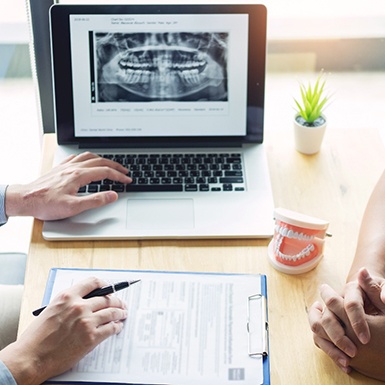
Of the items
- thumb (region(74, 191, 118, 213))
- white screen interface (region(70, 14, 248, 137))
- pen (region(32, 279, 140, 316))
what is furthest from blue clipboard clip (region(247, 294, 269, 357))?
white screen interface (region(70, 14, 248, 137))

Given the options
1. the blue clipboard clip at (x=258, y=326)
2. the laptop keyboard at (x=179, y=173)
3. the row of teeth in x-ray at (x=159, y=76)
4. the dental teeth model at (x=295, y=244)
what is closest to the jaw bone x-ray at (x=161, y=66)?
the row of teeth in x-ray at (x=159, y=76)

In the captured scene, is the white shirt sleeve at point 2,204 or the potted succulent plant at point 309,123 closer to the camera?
the white shirt sleeve at point 2,204

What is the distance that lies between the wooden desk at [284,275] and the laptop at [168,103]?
0.21ft

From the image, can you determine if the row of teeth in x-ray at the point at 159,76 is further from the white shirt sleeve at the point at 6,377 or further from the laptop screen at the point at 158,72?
the white shirt sleeve at the point at 6,377

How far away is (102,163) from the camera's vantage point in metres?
1.41

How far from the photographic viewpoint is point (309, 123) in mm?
1498

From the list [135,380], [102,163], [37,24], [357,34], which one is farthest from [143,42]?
[357,34]

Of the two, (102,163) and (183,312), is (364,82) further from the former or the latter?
(183,312)

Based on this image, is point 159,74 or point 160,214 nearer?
point 160,214

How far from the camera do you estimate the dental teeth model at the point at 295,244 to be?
3.91ft

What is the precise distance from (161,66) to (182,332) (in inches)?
23.3

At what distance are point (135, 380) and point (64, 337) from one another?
0.13 m

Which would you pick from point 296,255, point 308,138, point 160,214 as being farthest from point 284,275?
point 308,138

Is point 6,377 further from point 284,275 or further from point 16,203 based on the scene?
point 284,275
